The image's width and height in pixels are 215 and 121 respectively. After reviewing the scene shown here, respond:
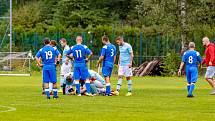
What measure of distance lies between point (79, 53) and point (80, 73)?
0.74 metres

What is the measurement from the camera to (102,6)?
78.9 m

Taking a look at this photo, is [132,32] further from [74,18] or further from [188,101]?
[188,101]

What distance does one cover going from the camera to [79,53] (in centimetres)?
2539

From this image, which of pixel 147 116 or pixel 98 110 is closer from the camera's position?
pixel 147 116

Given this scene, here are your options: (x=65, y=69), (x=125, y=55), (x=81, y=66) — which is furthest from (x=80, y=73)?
(x=65, y=69)

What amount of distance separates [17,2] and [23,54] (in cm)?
3584

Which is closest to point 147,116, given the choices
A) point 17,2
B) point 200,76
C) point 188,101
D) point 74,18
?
point 188,101

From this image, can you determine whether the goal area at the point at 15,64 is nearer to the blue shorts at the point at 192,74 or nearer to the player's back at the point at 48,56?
the player's back at the point at 48,56

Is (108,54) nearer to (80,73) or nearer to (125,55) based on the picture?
(125,55)

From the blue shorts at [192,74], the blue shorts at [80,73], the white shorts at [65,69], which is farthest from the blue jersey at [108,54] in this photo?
the blue shorts at [192,74]

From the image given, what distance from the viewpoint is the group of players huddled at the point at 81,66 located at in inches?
950

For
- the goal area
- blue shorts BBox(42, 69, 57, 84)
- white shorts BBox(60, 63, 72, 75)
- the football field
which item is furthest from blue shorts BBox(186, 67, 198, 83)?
the goal area

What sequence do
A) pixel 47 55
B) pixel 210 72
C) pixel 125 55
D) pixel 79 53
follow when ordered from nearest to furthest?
1. pixel 47 55
2. pixel 79 53
3. pixel 125 55
4. pixel 210 72

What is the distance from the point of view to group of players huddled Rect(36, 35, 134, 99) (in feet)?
79.2
